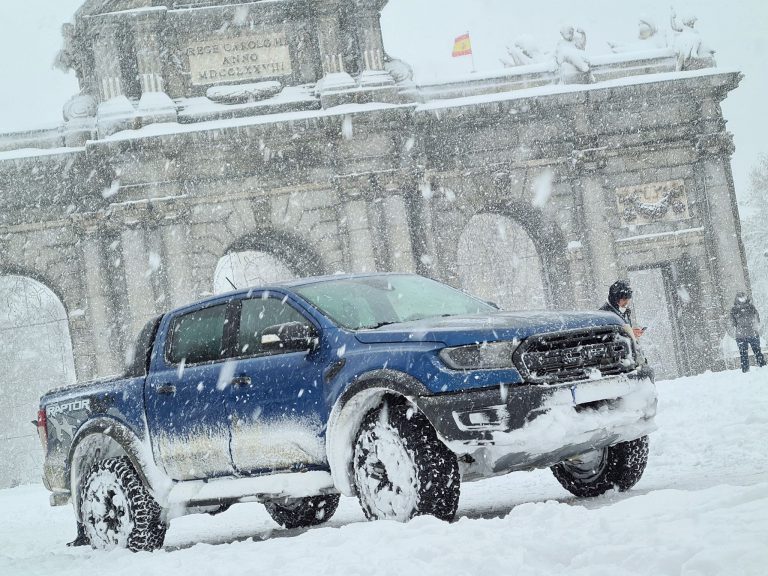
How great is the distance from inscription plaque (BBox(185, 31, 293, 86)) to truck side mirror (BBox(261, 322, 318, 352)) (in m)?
19.0

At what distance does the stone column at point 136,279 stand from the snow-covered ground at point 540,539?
15.1m

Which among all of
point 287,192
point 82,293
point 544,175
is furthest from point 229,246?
point 544,175

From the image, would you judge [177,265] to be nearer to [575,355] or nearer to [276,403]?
[276,403]

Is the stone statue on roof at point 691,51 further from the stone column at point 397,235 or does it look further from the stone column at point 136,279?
the stone column at point 136,279

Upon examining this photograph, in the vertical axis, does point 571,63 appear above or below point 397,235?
above

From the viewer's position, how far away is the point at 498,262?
35656 millimetres

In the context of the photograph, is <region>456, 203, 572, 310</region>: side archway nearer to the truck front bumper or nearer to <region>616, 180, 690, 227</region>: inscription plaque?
<region>616, 180, 690, 227</region>: inscription plaque

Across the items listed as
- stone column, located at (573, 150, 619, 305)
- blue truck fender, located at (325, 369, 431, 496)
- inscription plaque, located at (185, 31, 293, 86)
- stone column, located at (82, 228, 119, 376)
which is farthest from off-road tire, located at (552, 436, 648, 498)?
stone column, located at (573, 150, 619, 305)

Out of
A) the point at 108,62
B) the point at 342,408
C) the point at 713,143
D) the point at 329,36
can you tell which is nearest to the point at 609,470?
the point at 342,408

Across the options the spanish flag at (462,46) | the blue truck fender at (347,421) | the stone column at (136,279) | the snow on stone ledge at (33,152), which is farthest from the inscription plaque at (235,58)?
the blue truck fender at (347,421)

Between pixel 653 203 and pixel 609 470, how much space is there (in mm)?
21209

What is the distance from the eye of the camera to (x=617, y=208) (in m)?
27.4

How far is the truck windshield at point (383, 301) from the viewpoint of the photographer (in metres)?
7.01

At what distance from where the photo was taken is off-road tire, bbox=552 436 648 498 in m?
7.26
